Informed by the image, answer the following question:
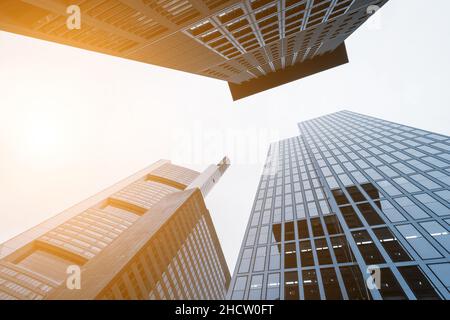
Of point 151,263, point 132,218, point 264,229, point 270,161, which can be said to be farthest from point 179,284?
point 270,161

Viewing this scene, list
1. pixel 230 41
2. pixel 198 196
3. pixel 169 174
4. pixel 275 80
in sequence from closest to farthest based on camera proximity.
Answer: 1. pixel 230 41
2. pixel 275 80
3. pixel 198 196
4. pixel 169 174

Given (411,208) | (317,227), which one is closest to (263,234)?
(317,227)

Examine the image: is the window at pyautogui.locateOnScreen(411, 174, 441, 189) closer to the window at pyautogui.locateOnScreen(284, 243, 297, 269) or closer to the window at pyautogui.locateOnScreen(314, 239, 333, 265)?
the window at pyautogui.locateOnScreen(314, 239, 333, 265)

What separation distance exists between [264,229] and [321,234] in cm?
1137

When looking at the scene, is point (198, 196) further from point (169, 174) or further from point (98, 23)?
point (98, 23)

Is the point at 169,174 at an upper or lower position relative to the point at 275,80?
lower

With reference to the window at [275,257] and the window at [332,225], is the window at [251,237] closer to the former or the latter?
the window at [275,257]

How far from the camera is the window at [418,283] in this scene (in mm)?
21188

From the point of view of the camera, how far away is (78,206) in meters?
109

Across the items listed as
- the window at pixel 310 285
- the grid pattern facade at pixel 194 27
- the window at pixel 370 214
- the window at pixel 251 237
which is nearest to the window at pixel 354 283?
the window at pixel 310 285

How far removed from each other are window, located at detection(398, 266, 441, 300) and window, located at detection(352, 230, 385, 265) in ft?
9.59

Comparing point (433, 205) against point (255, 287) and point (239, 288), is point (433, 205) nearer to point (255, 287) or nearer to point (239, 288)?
point (255, 287)

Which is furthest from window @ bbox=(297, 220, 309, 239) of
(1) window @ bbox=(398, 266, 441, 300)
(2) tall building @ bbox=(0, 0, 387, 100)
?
(2) tall building @ bbox=(0, 0, 387, 100)

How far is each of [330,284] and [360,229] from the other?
972 centimetres
